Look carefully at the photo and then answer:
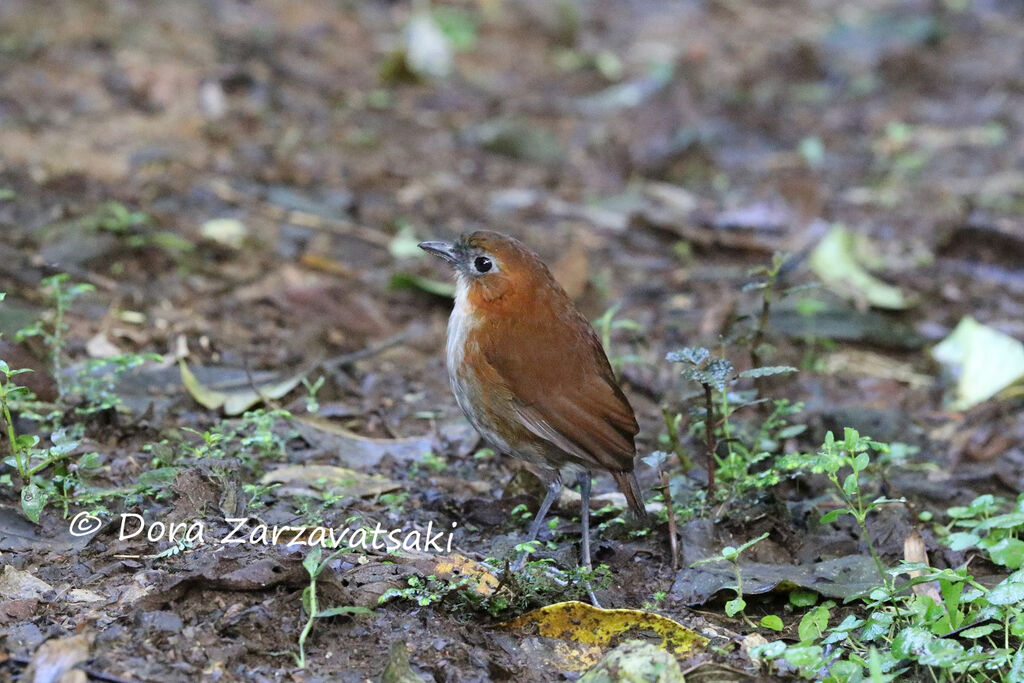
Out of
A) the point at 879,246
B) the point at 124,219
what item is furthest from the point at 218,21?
the point at 879,246

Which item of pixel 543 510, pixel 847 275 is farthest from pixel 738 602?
pixel 847 275

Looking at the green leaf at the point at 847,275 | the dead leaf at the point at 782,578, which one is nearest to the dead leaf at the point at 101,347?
the dead leaf at the point at 782,578

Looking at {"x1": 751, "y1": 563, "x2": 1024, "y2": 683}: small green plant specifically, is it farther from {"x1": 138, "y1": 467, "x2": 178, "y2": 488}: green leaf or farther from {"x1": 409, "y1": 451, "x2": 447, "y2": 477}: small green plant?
{"x1": 138, "y1": 467, "x2": 178, "y2": 488}: green leaf

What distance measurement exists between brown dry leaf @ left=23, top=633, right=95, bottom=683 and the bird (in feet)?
4.52

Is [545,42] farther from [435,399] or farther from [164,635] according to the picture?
[164,635]

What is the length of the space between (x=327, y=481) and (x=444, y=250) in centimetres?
94

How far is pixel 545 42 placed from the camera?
36.6 feet

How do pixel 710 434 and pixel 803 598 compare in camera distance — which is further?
pixel 710 434

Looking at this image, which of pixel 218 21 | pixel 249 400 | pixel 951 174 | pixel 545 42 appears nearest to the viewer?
pixel 249 400

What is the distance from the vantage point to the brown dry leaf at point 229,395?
4699mm

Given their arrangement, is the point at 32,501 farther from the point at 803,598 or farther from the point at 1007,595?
the point at 1007,595

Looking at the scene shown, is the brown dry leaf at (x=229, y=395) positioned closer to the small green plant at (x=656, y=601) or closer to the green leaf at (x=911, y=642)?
the small green plant at (x=656, y=601)

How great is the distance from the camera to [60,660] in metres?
2.87

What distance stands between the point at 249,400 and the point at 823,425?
2.40 meters
